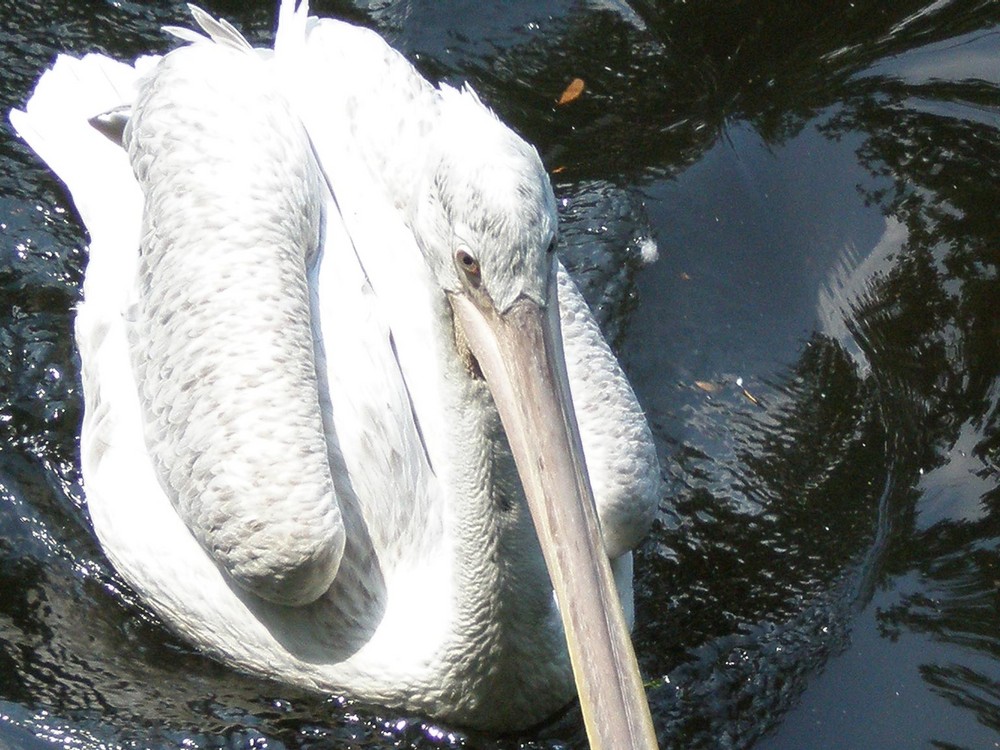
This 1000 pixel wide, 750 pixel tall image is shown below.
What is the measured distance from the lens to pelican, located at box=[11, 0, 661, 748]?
3484 millimetres

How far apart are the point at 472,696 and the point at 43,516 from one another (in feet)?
5.47

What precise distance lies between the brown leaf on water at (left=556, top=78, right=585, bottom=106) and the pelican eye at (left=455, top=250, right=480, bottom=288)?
3.16 meters

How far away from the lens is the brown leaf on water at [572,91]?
6.55 metres

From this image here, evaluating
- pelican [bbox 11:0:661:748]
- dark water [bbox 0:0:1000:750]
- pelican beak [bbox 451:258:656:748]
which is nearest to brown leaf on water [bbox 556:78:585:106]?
dark water [bbox 0:0:1000:750]

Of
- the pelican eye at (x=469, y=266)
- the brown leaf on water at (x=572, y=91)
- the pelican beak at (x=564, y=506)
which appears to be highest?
the brown leaf on water at (x=572, y=91)

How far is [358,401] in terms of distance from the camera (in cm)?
436

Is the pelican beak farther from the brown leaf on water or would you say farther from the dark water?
the brown leaf on water

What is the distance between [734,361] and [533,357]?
2.27 meters

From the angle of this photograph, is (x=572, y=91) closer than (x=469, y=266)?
No

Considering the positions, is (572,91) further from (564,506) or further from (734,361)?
(564,506)

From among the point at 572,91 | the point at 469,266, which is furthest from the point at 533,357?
the point at 572,91

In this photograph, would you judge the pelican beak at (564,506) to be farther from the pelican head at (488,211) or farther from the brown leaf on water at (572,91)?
the brown leaf on water at (572,91)

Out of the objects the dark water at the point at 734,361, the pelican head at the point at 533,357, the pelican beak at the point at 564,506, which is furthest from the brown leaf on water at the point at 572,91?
the pelican beak at the point at 564,506

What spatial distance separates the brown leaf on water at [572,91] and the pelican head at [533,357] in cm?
298
